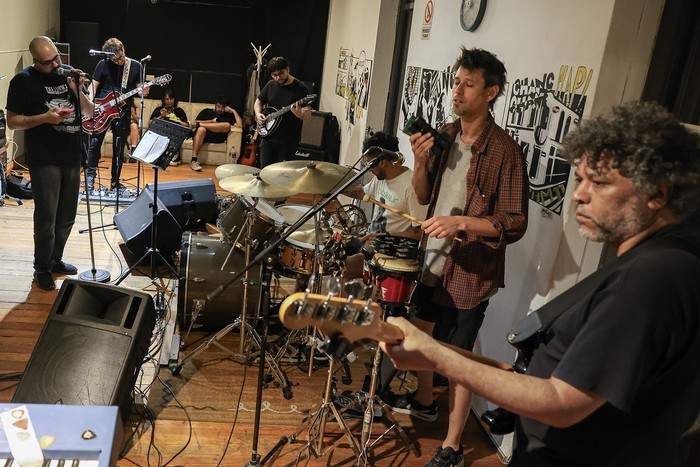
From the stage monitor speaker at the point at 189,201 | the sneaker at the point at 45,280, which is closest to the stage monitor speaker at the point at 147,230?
the stage monitor speaker at the point at 189,201

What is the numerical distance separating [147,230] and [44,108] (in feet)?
3.65

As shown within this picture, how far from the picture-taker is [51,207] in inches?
159

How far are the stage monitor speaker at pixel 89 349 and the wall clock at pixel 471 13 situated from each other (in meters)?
2.55

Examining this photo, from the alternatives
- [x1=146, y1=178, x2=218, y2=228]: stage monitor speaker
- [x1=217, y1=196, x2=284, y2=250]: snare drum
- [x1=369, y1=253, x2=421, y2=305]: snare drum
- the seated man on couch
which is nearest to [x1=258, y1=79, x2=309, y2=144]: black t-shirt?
[x1=146, y1=178, x2=218, y2=228]: stage monitor speaker

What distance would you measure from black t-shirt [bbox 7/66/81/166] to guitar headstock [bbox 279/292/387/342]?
10.6ft

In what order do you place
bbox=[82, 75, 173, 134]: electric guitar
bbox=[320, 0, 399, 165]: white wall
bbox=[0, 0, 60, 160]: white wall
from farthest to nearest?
bbox=[0, 0, 60, 160]: white wall
bbox=[320, 0, 399, 165]: white wall
bbox=[82, 75, 173, 134]: electric guitar

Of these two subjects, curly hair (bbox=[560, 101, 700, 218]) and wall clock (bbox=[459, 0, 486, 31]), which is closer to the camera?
curly hair (bbox=[560, 101, 700, 218])

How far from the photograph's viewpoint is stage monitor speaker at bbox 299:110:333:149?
831cm

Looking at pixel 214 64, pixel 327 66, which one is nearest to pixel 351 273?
pixel 327 66

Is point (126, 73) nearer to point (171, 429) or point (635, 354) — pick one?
point (171, 429)

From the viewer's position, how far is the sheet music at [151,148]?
3.85 meters

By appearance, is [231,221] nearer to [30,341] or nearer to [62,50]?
[30,341]

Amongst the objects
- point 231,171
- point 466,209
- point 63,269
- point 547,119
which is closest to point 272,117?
point 63,269

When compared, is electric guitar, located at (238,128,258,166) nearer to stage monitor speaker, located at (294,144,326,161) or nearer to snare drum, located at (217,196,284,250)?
stage monitor speaker, located at (294,144,326,161)
